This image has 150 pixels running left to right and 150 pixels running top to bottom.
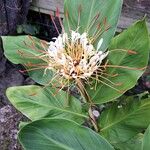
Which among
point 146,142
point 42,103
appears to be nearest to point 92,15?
point 42,103

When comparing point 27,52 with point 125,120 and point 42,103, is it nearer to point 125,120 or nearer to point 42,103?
point 42,103

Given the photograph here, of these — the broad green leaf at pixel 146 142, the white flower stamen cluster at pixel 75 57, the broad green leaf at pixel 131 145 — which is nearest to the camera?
the broad green leaf at pixel 146 142

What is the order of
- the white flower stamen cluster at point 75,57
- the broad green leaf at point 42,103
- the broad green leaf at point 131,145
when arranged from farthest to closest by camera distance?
the broad green leaf at point 131,145, the broad green leaf at point 42,103, the white flower stamen cluster at point 75,57

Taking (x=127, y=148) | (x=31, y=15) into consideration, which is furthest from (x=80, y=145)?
(x=31, y=15)

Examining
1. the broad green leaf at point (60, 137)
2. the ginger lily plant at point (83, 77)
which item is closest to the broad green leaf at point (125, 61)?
the ginger lily plant at point (83, 77)

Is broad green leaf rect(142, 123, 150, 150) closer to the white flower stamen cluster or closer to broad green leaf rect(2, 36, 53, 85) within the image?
the white flower stamen cluster

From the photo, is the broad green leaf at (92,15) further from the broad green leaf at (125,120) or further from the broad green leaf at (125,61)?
the broad green leaf at (125,120)

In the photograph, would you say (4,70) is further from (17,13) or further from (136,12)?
(136,12)
